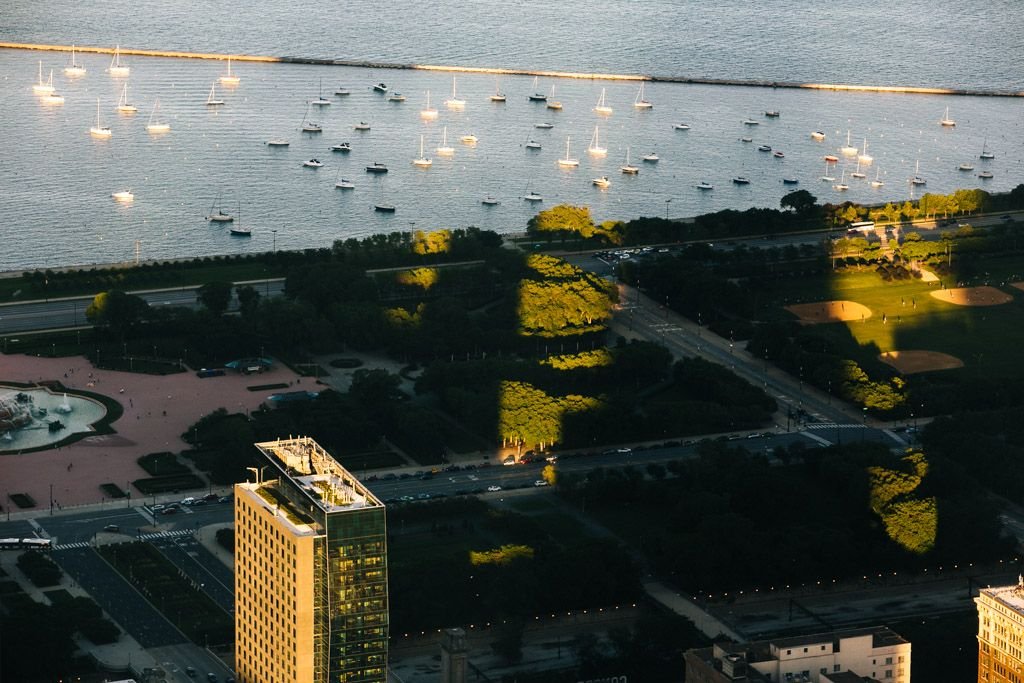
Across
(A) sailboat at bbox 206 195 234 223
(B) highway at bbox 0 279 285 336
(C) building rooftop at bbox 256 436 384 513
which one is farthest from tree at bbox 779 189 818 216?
(C) building rooftop at bbox 256 436 384 513

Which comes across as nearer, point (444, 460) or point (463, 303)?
point (444, 460)

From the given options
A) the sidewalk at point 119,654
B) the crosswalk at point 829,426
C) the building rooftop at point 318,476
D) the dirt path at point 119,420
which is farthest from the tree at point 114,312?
the building rooftop at point 318,476

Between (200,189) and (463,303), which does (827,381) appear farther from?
(200,189)

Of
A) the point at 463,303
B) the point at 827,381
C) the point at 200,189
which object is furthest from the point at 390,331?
the point at 200,189

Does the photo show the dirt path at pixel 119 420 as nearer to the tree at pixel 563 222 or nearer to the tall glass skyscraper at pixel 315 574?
the tree at pixel 563 222

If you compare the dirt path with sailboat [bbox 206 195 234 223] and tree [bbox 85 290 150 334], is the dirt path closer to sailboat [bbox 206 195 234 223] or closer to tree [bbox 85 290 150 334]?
tree [bbox 85 290 150 334]
